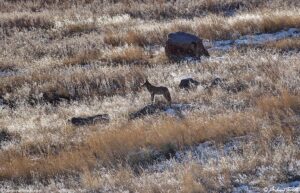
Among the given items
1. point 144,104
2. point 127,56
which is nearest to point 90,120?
point 144,104

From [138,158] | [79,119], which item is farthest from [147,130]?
[79,119]

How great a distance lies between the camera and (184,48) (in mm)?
17594

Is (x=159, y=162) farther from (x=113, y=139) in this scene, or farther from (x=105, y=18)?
(x=105, y=18)

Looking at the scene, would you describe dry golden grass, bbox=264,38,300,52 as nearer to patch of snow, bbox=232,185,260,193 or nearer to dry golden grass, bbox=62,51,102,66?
dry golden grass, bbox=62,51,102,66

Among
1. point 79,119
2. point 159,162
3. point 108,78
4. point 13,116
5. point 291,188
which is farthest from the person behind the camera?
point 108,78

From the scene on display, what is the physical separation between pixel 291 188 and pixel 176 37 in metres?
11.6

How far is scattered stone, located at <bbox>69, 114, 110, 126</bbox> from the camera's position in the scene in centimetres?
1151

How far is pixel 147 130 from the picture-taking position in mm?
9945

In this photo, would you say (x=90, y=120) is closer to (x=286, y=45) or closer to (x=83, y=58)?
(x=286, y=45)

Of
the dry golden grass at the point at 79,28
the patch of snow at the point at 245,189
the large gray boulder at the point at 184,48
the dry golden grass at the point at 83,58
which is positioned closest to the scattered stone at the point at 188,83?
the large gray boulder at the point at 184,48

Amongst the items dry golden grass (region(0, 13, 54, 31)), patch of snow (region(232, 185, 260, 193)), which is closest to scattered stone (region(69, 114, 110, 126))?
patch of snow (region(232, 185, 260, 193))

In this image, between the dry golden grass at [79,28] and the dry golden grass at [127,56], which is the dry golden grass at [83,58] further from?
the dry golden grass at [79,28]

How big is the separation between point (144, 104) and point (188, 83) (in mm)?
1585

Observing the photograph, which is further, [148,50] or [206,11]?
[206,11]
